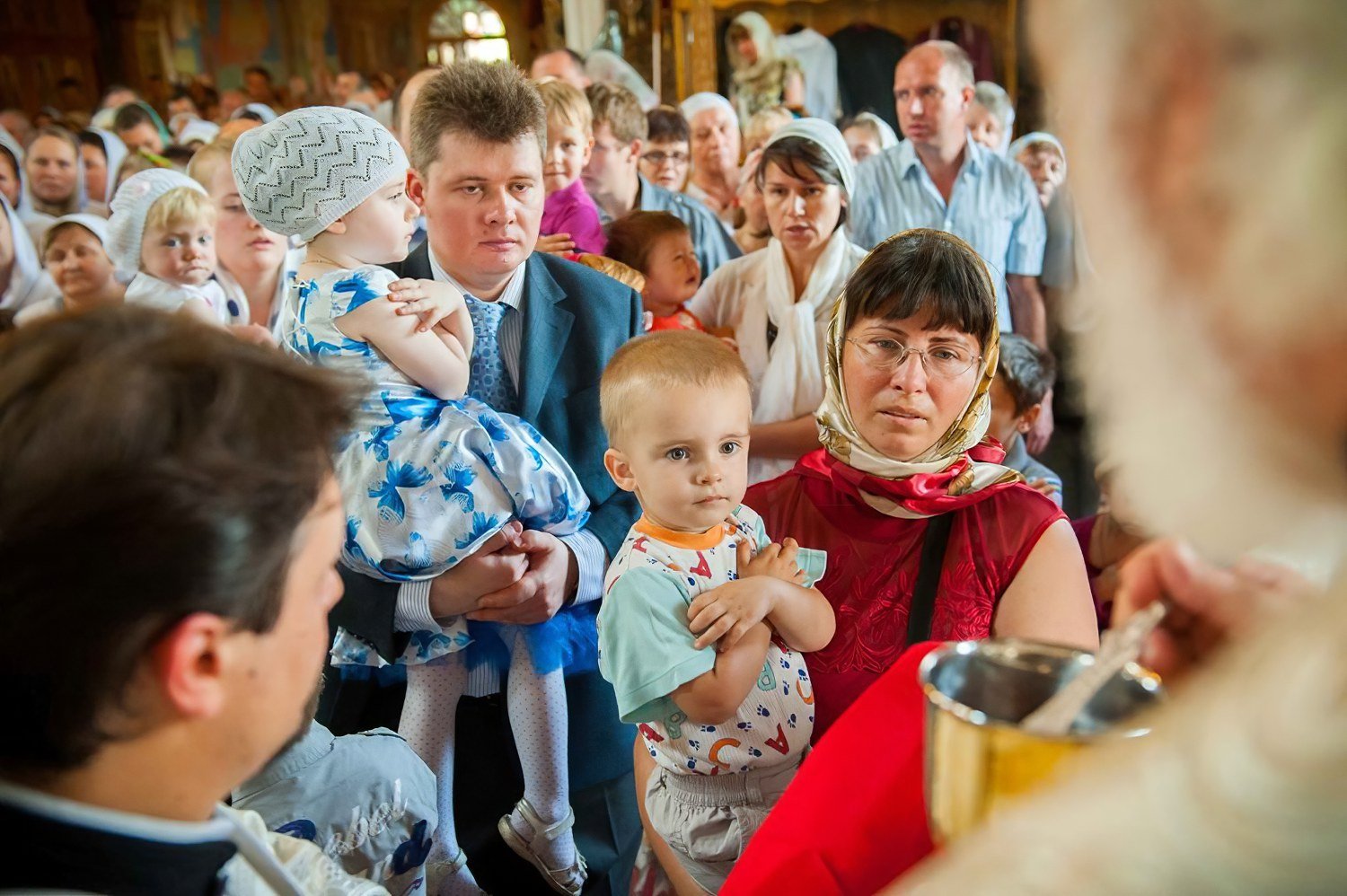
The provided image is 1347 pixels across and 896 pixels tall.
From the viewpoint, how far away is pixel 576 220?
4004 mm

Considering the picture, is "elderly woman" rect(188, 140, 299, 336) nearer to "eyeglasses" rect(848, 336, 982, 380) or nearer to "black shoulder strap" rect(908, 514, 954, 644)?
"eyeglasses" rect(848, 336, 982, 380)

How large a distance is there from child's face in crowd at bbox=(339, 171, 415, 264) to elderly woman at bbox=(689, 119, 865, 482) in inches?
49.8

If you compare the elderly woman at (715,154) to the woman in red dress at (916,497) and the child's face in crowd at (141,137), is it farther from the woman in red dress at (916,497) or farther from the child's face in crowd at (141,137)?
the woman in red dress at (916,497)

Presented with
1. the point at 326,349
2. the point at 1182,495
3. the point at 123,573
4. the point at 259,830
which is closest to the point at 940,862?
the point at 1182,495

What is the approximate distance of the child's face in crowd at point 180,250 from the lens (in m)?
3.85

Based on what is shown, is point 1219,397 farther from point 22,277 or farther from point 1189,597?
point 22,277

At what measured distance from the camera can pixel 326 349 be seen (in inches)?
87.9

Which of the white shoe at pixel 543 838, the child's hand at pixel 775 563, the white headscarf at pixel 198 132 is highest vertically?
the white headscarf at pixel 198 132

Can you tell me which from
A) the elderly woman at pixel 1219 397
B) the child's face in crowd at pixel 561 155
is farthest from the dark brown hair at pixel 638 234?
→ the elderly woman at pixel 1219 397

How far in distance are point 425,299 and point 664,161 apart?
3823 millimetres

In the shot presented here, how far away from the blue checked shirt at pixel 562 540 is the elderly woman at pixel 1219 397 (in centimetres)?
181

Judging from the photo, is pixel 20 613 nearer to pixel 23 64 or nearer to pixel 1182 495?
pixel 1182 495

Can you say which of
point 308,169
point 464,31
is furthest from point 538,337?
point 464,31

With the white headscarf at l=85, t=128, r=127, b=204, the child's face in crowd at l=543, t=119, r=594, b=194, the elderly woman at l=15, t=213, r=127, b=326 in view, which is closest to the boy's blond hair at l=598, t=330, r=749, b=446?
the child's face in crowd at l=543, t=119, r=594, b=194
